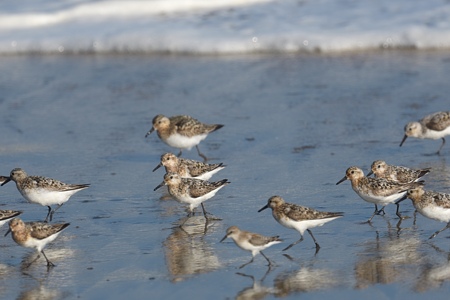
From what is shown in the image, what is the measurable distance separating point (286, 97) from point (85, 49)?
258 inches

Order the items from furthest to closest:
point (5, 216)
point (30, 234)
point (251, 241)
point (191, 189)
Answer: point (191, 189), point (5, 216), point (30, 234), point (251, 241)

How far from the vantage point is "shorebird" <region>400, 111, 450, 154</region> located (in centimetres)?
1168

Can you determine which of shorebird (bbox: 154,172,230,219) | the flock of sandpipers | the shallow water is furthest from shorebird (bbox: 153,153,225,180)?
shorebird (bbox: 154,172,230,219)

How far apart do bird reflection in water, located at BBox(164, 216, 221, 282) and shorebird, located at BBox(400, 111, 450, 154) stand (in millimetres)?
3735

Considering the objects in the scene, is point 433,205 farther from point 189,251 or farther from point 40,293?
point 40,293

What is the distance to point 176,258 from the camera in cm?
792

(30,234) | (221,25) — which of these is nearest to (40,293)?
(30,234)

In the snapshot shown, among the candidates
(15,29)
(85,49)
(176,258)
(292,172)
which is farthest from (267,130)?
(15,29)

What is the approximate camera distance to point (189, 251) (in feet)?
26.7

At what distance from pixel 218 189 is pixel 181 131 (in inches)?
108

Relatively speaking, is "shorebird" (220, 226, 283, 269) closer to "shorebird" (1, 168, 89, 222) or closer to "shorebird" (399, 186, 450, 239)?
"shorebird" (399, 186, 450, 239)

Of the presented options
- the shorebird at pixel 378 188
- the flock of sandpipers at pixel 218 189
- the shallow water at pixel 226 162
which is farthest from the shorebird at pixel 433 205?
the shorebird at pixel 378 188

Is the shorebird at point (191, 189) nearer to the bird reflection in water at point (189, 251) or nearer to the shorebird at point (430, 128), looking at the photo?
the bird reflection in water at point (189, 251)

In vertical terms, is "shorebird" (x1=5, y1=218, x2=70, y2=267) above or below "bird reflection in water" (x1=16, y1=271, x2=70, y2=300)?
above
